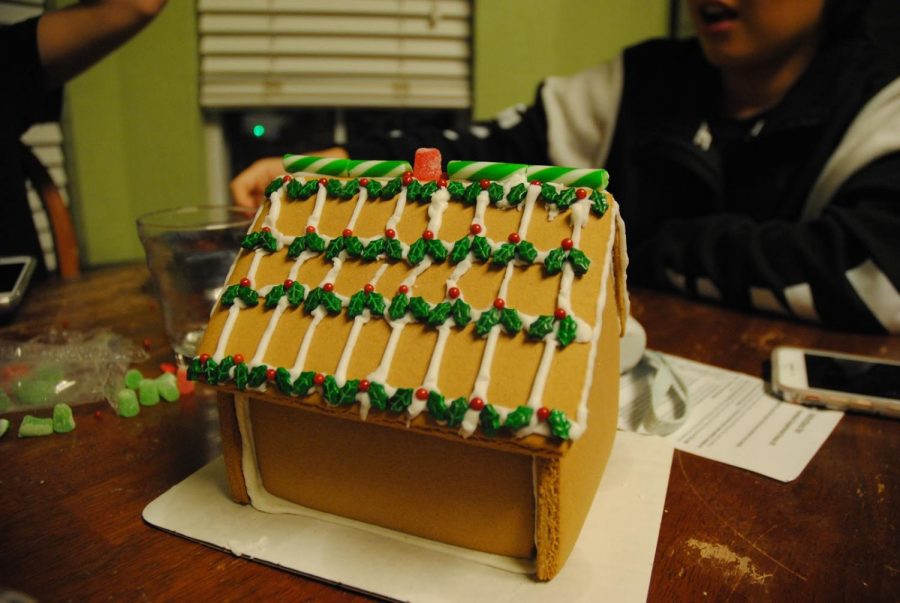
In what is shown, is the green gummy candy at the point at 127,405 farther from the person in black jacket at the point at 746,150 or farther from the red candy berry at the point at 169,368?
the person in black jacket at the point at 746,150

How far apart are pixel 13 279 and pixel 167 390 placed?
19.3 inches

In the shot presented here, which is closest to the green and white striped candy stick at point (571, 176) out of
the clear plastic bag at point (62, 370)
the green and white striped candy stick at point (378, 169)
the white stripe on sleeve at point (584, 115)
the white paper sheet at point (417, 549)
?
the green and white striped candy stick at point (378, 169)

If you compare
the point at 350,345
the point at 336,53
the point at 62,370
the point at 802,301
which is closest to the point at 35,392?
the point at 62,370

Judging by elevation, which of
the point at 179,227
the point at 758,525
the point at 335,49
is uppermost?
the point at 335,49

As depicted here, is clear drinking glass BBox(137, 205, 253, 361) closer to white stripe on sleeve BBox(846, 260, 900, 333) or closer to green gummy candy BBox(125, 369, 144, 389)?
green gummy candy BBox(125, 369, 144, 389)

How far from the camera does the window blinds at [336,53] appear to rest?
73.9 inches

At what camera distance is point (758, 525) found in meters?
0.52

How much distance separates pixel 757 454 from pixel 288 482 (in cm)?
48

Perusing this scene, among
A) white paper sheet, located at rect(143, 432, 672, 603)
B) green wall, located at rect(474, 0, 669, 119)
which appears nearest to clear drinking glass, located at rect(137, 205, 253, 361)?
white paper sheet, located at rect(143, 432, 672, 603)

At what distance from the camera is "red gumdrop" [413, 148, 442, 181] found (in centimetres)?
54

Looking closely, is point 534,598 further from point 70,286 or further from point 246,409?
point 70,286

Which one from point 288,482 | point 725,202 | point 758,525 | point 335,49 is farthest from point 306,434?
point 335,49

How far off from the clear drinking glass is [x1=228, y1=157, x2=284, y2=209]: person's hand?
18cm

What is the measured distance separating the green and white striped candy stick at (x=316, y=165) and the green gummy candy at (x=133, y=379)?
0.35m
